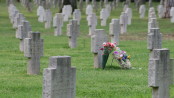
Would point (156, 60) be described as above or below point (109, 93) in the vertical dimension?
above

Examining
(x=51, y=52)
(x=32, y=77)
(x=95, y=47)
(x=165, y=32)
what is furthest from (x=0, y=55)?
(x=165, y=32)

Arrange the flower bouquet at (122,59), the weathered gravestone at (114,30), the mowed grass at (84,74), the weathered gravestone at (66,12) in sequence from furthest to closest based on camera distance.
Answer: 1. the weathered gravestone at (66,12)
2. the weathered gravestone at (114,30)
3. the flower bouquet at (122,59)
4. the mowed grass at (84,74)

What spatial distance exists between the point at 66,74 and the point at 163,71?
5.35ft

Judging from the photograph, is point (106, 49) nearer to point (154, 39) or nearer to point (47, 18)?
point (154, 39)

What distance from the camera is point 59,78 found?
31.0 feet

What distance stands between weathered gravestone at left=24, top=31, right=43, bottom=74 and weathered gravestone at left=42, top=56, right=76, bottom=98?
209 inches

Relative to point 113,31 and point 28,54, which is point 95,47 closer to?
point 28,54

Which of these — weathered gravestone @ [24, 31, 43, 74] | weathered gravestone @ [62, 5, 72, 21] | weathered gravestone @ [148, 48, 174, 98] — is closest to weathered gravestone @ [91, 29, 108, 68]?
weathered gravestone @ [24, 31, 43, 74]

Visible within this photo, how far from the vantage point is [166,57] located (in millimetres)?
10359

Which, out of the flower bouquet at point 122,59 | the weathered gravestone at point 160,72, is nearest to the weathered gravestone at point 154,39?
the flower bouquet at point 122,59

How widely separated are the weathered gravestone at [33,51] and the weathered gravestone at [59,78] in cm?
530

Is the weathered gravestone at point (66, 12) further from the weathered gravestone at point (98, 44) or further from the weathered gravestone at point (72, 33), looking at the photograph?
the weathered gravestone at point (98, 44)

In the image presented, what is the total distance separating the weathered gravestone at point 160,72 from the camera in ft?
33.5

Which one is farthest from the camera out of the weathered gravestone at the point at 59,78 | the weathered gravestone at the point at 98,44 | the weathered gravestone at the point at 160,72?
the weathered gravestone at the point at 98,44
